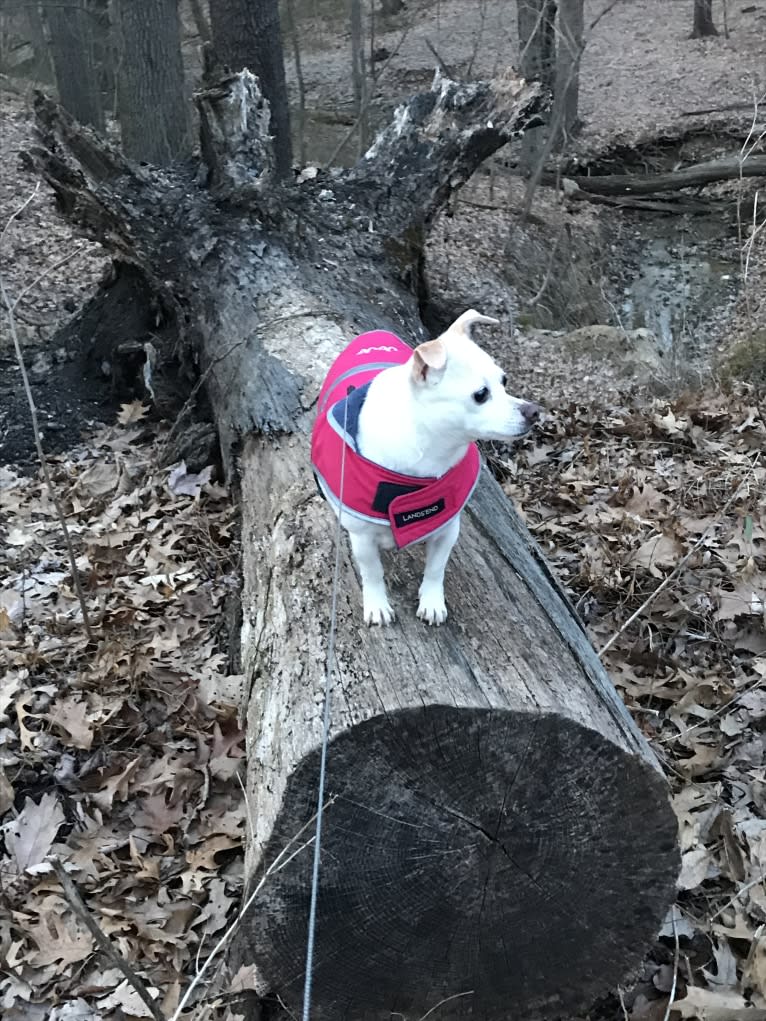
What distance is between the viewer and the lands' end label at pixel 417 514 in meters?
2.91

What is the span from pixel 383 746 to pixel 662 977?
1317mm

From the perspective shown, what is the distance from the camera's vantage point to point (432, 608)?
10.1 feet

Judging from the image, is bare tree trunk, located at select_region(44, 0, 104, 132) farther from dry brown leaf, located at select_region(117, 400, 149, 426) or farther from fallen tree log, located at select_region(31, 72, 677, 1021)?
fallen tree log, located at select_region(31, 72, 677, 1021)

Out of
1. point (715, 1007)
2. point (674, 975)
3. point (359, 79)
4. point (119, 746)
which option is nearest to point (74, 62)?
point (359, 79)

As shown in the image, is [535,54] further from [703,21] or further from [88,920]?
[88,920]

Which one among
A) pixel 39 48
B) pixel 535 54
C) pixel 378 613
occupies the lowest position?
pixel 378 613

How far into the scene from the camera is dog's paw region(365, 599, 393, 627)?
3088 mm

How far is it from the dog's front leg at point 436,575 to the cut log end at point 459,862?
0.59 metres

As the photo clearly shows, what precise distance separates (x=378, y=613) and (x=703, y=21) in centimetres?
2191

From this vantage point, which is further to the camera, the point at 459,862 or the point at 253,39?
the point at 253,39

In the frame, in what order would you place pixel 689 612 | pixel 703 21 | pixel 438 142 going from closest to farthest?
Answer: pixel 689 612
pixel 438 142
pixel 703 21

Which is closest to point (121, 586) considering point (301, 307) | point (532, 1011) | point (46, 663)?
point (46, 663)

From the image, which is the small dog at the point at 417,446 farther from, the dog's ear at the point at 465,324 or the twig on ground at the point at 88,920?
the twig on ground at the point at 88,920

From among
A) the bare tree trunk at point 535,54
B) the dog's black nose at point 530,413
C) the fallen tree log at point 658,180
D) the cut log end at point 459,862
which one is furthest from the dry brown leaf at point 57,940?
the fallen tree log at point 658,180
